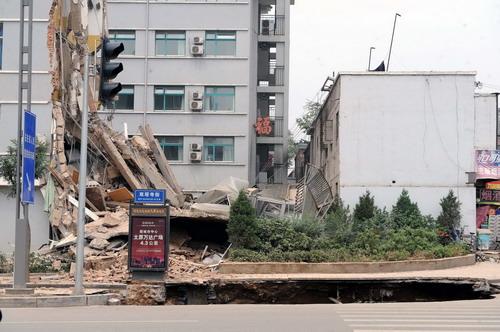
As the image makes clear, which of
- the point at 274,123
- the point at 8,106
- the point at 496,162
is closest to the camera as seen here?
the point at 8,106

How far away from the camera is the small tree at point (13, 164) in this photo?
24484mm

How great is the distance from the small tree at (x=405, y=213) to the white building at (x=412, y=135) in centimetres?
97

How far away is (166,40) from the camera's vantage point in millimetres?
42031

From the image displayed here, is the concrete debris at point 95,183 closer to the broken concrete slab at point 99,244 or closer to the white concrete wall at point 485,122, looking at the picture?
the broken concrete slab at point 99,244

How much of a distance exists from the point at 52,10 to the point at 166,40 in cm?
1416

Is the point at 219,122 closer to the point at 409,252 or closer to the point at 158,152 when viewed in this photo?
the point at 158,152

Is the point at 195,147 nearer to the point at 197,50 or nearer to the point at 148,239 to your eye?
the point at 197,50

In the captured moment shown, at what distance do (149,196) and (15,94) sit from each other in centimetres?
989

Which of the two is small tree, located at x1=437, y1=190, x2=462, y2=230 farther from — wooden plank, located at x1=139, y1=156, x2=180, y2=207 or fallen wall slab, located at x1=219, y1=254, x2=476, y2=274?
wooden plank, located at x1=139, y1=156, x2=180, y2=207

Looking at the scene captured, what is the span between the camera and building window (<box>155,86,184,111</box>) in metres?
41.9

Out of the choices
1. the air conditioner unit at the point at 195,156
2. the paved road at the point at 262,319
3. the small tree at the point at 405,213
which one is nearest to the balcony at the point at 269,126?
the air conditioner unit at the point at 195,156

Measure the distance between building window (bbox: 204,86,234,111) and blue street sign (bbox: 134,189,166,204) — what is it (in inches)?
783

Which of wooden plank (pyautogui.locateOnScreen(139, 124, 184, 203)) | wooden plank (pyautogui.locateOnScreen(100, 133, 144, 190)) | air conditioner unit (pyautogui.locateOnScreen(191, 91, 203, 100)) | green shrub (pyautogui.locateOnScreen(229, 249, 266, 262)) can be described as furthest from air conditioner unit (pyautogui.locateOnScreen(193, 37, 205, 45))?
green shrub (pyautogui.locateOnScreen(229, 249, 266, 262))

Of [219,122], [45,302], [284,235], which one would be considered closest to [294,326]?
[45,302]
